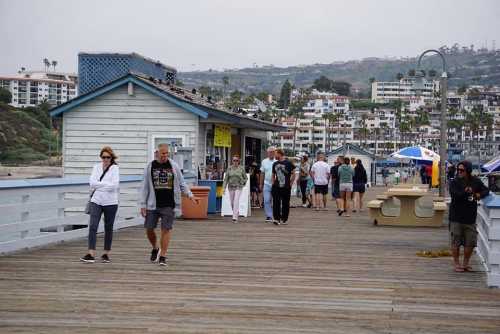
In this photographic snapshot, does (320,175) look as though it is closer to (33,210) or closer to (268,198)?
(268,198)

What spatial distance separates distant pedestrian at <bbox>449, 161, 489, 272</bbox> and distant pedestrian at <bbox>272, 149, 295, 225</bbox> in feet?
26.6

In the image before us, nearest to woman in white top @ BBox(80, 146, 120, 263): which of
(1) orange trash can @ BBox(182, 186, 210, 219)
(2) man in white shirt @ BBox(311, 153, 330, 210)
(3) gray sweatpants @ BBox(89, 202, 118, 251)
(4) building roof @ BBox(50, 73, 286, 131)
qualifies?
(3) gray sweatpants @ BBox(89, 202, 118, 251)

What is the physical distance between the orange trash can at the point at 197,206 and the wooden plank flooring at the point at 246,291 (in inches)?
208

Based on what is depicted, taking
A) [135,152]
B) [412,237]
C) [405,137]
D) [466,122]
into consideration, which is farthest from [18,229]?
[405,137]

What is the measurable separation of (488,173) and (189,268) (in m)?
10.6

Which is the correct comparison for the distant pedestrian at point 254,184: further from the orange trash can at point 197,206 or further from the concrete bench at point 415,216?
the concrete bench at point 415,216

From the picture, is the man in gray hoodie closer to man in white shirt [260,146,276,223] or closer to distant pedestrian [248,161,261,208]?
man in white shirt [260,146,276,223]

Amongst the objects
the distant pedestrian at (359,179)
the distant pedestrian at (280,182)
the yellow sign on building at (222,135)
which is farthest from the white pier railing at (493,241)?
the distant pedestrian at (359,179)

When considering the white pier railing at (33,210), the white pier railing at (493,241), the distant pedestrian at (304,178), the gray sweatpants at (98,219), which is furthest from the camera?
the distant pedestrian at (304,178)

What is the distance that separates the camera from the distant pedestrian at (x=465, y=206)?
11.8 m

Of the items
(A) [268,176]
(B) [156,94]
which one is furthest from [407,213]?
(B) [156,94]

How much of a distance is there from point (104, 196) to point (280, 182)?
787cm

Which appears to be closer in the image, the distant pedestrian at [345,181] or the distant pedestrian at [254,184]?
the distant pedestrian at [345,181]

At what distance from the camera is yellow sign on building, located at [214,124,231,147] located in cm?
2484
